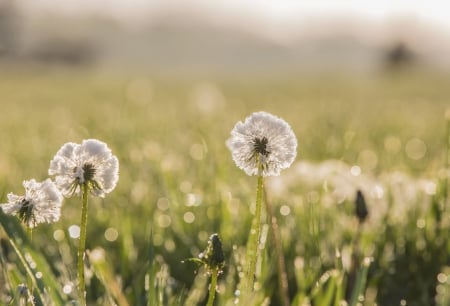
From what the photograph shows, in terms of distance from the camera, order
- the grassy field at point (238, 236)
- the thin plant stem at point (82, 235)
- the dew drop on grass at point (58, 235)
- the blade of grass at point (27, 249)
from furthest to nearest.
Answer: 1. the dew drop on grass at point (58, 235)
2. the grassy field at point (238, 236)
3. the thin plant stem at point (82, 235)
4. the blade of grass at point (27, 249)

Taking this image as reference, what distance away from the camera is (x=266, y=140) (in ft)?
3.60

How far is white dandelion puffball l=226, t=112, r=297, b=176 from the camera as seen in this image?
1.09m

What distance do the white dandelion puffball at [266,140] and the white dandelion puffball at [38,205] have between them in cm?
32

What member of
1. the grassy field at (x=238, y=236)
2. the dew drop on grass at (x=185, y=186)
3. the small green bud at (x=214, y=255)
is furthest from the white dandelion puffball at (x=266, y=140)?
the dew drop on grass at (x=185, y=186)

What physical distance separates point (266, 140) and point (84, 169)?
304mm

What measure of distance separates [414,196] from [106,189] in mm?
1449

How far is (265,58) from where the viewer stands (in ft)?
364

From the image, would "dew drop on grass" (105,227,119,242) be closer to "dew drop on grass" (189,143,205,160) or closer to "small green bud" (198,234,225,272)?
"small green bud" (198,234,225,272)

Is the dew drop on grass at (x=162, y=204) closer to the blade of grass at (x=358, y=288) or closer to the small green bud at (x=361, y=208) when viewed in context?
the small green bud at (x=361, y=208)

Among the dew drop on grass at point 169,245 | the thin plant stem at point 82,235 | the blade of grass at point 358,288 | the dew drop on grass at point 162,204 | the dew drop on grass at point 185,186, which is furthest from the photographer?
the dew drop on grass at point 185,186

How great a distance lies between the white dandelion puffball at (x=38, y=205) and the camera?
1122mm

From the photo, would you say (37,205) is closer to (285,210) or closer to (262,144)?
(262,144)

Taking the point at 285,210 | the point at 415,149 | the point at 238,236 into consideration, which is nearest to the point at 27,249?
the point at 238,236

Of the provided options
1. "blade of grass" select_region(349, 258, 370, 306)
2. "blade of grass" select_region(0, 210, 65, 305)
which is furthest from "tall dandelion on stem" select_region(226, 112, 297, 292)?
"blade of grass" select_region(0, 210, 65, 305)
